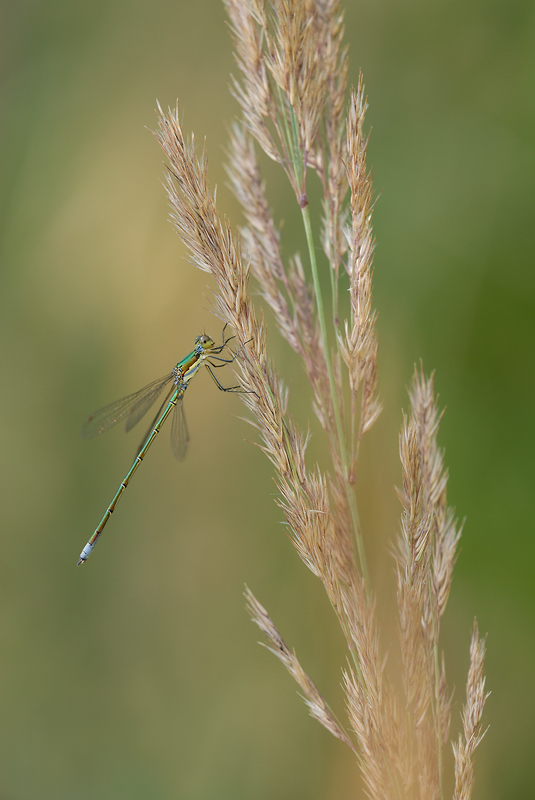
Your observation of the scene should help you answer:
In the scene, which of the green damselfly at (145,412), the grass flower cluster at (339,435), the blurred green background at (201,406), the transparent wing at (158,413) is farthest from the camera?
the transparent wing at (158,413)

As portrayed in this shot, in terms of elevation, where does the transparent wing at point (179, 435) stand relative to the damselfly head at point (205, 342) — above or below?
below

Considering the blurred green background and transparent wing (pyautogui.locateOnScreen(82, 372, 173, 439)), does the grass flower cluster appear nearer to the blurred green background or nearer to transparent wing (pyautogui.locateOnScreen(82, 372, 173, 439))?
the blurred green background

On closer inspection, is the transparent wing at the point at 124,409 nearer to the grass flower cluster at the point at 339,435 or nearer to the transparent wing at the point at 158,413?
the transparent wing at the point at 158,413

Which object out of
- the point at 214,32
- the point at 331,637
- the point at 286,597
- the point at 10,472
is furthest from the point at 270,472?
the point at 214,32

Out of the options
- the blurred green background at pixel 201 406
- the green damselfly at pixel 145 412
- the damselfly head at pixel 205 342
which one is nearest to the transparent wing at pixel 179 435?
the green damselfly at pixel 145 412

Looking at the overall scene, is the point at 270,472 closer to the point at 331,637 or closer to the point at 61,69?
the point at 331,637
